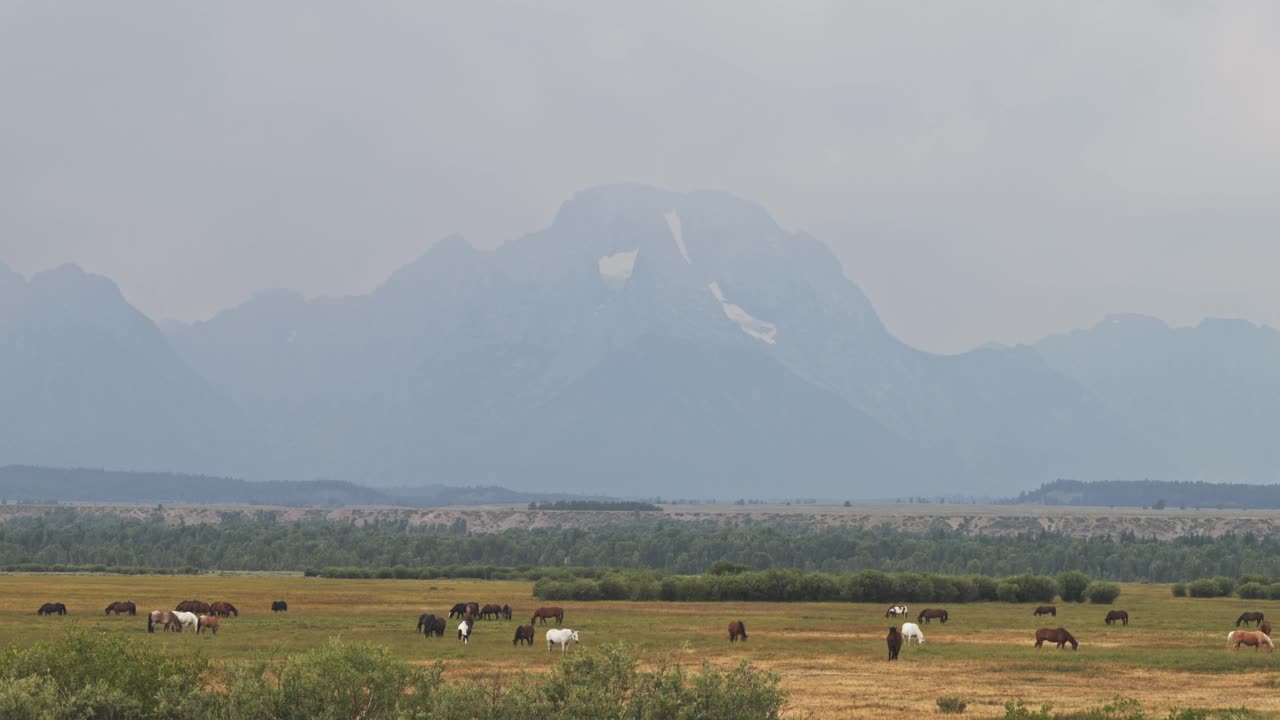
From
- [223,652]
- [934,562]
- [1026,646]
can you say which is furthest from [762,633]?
[934,562]

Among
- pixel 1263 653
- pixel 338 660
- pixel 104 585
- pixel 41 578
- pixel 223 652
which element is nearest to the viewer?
pixel 338 660

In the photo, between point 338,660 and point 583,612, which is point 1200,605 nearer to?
point 583,612

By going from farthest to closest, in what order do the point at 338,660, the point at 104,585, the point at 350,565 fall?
the point at 350,565 → the point at 104,585 → the point at 338,660

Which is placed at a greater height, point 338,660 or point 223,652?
point 338,660

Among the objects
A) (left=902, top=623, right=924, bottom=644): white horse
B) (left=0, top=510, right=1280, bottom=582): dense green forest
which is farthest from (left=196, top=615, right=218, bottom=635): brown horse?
(left=0, top=510, right=1280, bottom=582): dense green forest

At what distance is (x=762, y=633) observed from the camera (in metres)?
74.9

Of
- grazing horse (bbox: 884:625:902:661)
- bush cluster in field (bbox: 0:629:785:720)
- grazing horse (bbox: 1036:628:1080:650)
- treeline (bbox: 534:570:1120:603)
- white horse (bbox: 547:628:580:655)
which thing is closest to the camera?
bush cluster in field (bbox: 0:629:785:720)

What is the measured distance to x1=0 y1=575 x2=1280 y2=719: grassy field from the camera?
48688 mm

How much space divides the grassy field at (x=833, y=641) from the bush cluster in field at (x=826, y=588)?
3.81m

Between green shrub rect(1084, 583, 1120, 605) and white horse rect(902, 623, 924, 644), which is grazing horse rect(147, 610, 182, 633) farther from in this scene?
green shrub rect(1084, 583, 1120, 605)

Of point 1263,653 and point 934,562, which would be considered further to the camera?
point 934,562

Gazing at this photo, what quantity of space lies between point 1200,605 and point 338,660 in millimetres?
92432

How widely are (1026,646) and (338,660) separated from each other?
47.8m

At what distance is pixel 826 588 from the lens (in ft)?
358
